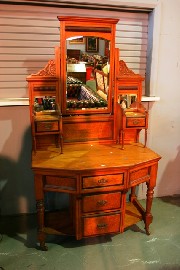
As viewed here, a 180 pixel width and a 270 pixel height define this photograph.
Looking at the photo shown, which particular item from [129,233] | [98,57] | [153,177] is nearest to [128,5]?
[98,57]

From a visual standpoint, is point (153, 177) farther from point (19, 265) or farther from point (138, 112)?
point (19, 265)

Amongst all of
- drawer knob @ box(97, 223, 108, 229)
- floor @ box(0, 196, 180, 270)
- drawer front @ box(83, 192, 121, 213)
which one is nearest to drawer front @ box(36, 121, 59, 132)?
drawer front @ box(83, 192, 121, 213)

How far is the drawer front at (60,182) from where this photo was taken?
95.5 inches

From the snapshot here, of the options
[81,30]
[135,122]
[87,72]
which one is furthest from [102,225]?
[81,30]

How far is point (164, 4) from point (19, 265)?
3.14m

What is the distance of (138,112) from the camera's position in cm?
295

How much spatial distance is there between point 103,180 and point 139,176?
0.41 m

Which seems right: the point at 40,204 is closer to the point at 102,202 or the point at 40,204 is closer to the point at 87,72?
the point at 102,202

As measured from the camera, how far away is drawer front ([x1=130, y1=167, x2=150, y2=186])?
2580 millimetres

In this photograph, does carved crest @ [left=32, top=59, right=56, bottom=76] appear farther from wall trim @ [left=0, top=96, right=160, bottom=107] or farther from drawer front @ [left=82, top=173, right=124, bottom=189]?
drawer front @ [left=82, top=173, right=124, bottom=189]

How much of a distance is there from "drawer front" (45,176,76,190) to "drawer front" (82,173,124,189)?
0.36 feet

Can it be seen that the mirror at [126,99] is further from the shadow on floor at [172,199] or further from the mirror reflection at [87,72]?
the shadow on floor at [172,199]

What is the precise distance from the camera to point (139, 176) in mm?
2662

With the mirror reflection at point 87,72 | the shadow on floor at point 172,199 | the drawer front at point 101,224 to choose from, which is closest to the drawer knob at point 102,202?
the drawer front at point 101,224
